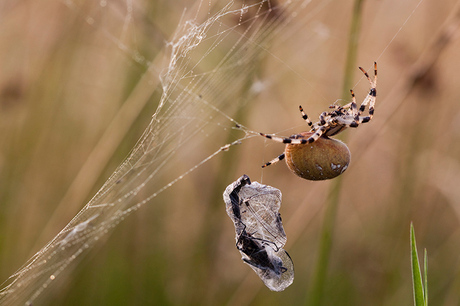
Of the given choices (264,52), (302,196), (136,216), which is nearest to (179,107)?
(264,52)

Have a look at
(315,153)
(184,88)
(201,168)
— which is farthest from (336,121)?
(201,168)

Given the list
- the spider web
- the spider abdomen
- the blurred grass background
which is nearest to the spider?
the spider abdomen

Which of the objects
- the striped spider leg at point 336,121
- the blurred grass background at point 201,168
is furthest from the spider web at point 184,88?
the striped spider leg at point 336,121

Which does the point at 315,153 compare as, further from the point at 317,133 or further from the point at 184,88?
the point at 184,88

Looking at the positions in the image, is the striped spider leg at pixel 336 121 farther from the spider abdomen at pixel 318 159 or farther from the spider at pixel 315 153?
the spider abdomen at pixel 318 159

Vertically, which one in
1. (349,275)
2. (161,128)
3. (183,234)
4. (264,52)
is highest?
(264,52)

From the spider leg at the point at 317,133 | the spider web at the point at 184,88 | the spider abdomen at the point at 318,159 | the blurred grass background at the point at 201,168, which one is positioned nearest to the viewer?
the spider abdomen at the point at 318,159

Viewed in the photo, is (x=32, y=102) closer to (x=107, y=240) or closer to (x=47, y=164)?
(x=47, y=164)
